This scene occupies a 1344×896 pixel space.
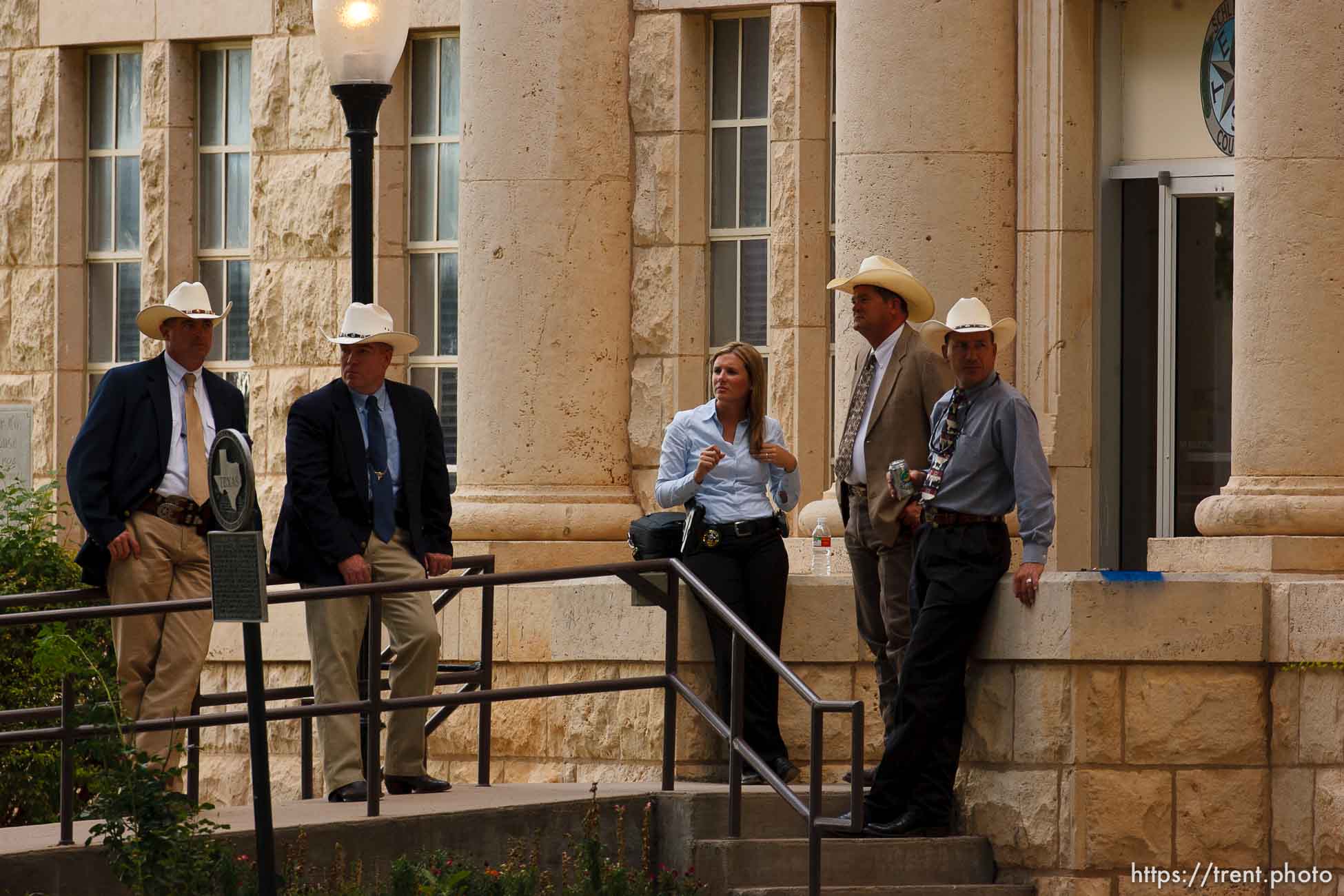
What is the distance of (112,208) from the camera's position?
17000 millimetres

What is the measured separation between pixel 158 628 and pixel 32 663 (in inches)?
135

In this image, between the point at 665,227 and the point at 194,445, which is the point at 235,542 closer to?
the point at 194,445

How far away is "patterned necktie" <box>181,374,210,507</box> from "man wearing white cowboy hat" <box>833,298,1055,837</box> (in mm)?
2872

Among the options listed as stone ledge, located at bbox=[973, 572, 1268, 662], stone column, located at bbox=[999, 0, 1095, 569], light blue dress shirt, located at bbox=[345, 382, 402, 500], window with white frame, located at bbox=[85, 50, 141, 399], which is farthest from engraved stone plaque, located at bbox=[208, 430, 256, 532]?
window with white frame, located at bbox=[85, 50, 141, 399]

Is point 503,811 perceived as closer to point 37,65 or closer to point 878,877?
point 878,877

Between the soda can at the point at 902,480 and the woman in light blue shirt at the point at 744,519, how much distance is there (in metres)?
0.77

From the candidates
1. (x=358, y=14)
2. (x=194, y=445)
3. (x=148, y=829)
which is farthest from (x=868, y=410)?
(x=148, y=829)

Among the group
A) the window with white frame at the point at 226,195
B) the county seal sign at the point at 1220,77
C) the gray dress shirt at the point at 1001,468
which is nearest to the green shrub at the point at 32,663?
the window with white frame at the point at 226,195

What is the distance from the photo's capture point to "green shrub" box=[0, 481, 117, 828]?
44.3 ft

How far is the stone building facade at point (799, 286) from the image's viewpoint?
10523mm

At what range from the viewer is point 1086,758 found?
410 inches

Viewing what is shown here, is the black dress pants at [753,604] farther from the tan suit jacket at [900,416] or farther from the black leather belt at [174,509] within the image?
the black leather belt at [174,509]

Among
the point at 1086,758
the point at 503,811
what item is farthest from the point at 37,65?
the point at 1086,758

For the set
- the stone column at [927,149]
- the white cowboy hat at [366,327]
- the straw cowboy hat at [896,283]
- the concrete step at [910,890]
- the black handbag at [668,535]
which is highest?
the stone column at [927,149]
